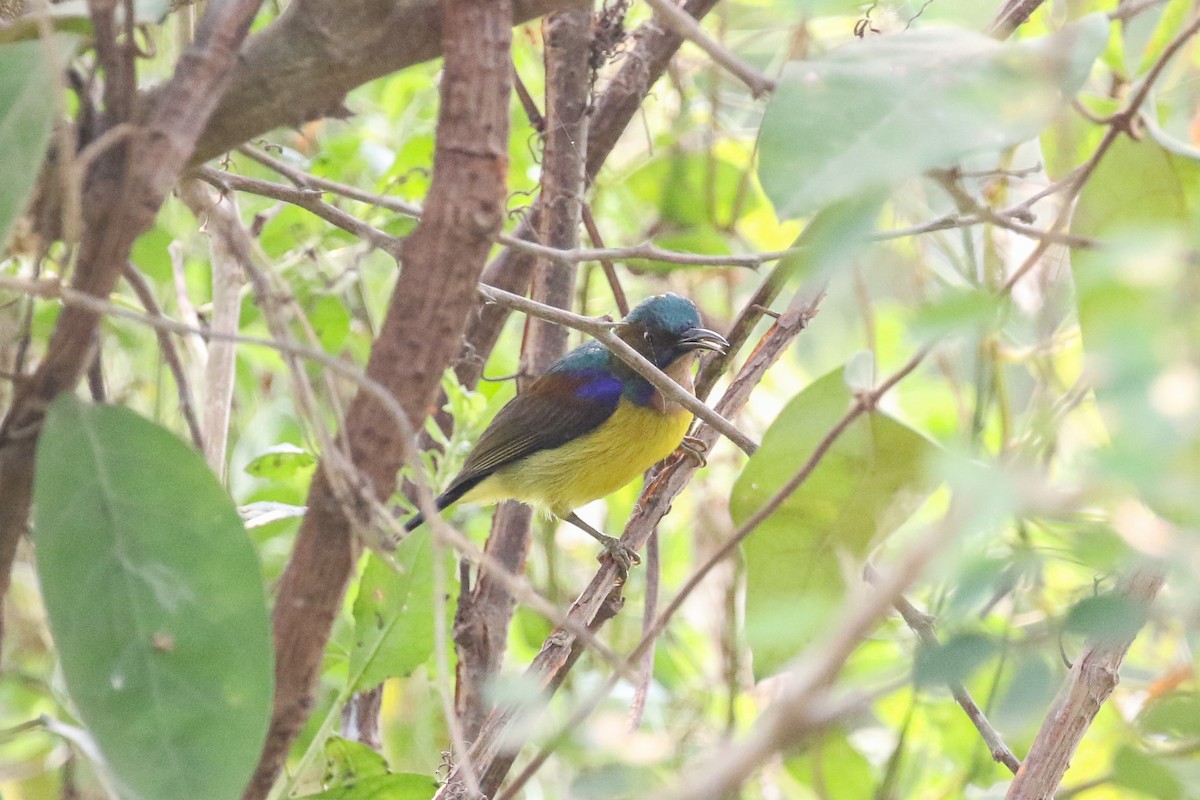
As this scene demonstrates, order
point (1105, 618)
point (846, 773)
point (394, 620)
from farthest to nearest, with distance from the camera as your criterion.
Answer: point (846, 773)
point (394, 620)
point (1105, 618)

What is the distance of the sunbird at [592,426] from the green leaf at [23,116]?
2.53m

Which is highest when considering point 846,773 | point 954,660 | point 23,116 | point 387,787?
point 23,116

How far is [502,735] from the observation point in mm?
1587

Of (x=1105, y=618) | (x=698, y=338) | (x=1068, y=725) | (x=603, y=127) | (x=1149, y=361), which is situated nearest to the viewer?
(x=1149, y=361)

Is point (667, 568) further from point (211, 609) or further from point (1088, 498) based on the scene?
point (1088, 498)

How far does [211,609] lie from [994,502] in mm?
693

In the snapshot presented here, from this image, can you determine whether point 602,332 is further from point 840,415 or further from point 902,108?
point 902,108

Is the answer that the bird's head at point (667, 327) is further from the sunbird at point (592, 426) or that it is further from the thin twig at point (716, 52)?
Answer: the thin twig at point (716, 52)

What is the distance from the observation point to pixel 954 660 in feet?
2.84

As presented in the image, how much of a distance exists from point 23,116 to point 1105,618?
0.98 meters

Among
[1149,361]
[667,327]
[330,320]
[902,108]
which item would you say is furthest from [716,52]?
[667,327]

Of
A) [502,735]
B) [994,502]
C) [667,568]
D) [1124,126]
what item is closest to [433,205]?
[994,502]

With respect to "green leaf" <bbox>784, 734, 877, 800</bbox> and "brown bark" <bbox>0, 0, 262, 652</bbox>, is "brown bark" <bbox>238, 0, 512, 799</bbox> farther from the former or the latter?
"green leaf" <bbox>784, 734, 877, 800</bbox>

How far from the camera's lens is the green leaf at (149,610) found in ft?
3.38
